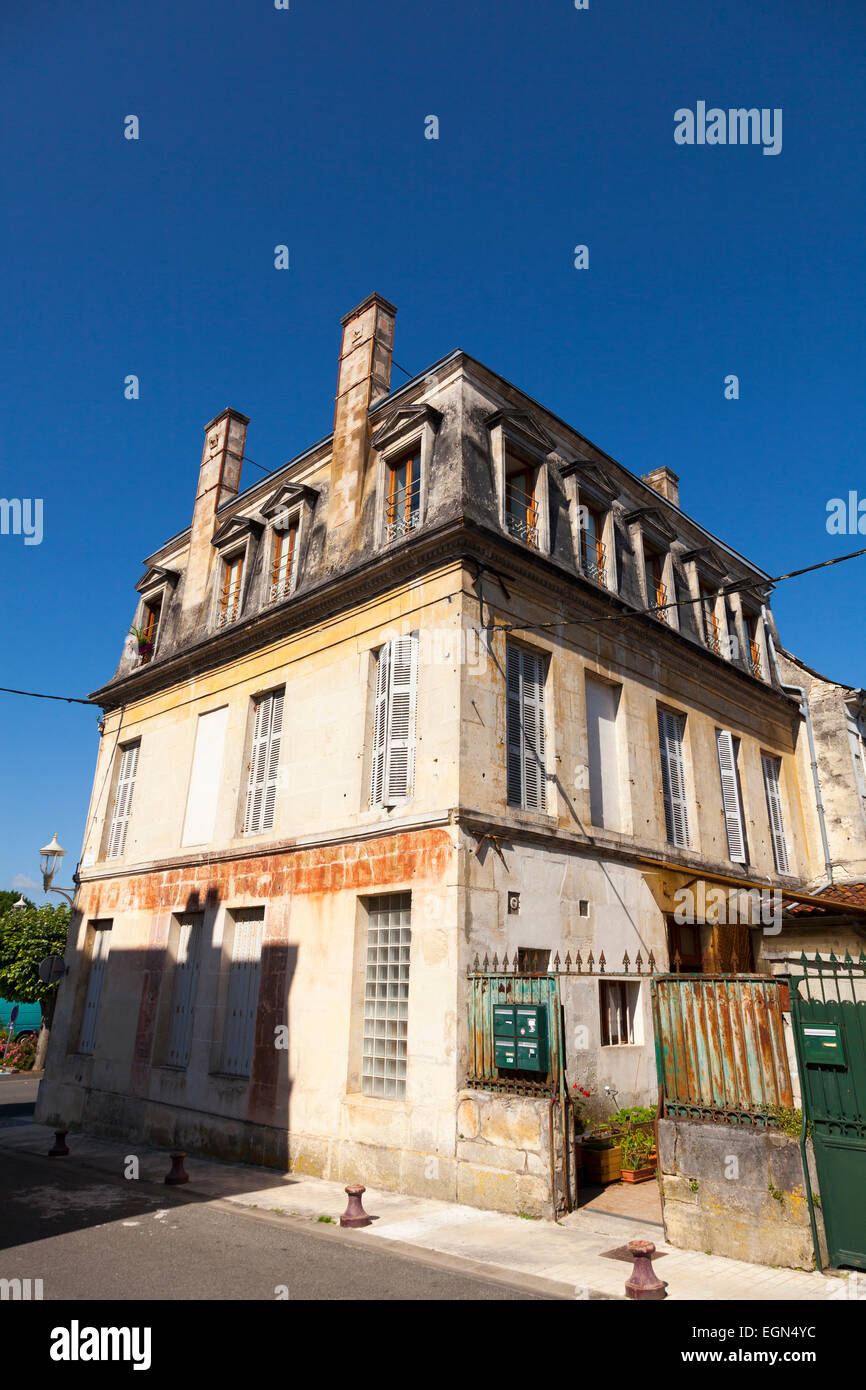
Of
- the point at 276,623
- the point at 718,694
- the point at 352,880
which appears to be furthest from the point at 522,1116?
the point at 718,694

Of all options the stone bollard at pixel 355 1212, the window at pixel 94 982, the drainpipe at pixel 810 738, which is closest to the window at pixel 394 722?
the stone bollard at pixel 355 1212

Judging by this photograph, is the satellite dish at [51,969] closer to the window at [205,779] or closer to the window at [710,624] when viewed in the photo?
the window at [205,779]

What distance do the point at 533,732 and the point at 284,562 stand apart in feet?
21.9

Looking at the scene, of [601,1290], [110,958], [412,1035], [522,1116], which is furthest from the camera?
[110,958]

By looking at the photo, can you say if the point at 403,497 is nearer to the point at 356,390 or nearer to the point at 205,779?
the point at 356,390

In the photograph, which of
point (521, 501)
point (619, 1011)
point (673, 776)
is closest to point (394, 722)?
point (521, 501)

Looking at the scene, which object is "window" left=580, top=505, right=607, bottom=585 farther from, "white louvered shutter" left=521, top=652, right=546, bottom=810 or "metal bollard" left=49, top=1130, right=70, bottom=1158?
"metal bollard" left=49, top=1130, right=70, bottom=1158

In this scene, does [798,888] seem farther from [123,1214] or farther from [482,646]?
[123,1214]

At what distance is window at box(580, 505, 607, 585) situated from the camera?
1512 centimetres

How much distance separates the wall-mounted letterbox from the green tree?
2470 centimetres

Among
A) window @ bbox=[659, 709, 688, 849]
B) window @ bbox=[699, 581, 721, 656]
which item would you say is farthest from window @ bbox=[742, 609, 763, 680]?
window @ bbox=[659, 709, 688, 849]

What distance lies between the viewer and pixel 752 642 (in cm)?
2011

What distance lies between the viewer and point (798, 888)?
1827 cm
